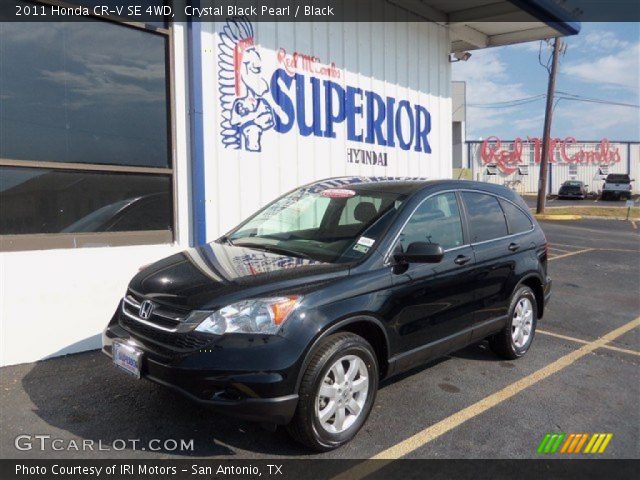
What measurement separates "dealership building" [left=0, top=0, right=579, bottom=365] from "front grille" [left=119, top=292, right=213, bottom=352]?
1.95 m

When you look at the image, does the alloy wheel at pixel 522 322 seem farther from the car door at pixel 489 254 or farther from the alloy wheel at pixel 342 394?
the alloy wheel at pixel 342 394

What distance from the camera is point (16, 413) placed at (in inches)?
154

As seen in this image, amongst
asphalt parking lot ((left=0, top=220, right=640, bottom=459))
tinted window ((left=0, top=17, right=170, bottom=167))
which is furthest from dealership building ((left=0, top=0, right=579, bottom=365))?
asphalt parking lot ((left=0, top=220, right=640, bottom=459))

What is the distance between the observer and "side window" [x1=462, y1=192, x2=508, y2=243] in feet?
15.4

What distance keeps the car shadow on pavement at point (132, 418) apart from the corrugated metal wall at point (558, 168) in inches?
1686

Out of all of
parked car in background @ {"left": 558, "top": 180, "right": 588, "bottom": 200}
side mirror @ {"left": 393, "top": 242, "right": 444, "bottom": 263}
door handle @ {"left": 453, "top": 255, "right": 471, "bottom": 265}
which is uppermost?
parked car in background @ {"left": 558, "top": 180, "right": 588, "bottom": 200}

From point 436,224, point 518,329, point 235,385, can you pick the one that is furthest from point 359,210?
point 518,329

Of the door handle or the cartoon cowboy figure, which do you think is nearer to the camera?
the door handle

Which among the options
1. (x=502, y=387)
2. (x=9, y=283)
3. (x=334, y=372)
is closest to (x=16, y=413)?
(x=9, y=283)

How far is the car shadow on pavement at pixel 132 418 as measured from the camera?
3.41 m

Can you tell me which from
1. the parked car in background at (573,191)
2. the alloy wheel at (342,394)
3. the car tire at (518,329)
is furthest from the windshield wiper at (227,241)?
the parked car in background at (573,191)

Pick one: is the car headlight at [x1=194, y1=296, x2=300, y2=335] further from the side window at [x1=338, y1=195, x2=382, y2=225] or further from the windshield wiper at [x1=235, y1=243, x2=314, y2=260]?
the side window at [x1=338, y1=195, x2=382, y2=225]

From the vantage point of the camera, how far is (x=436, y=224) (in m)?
4.32
